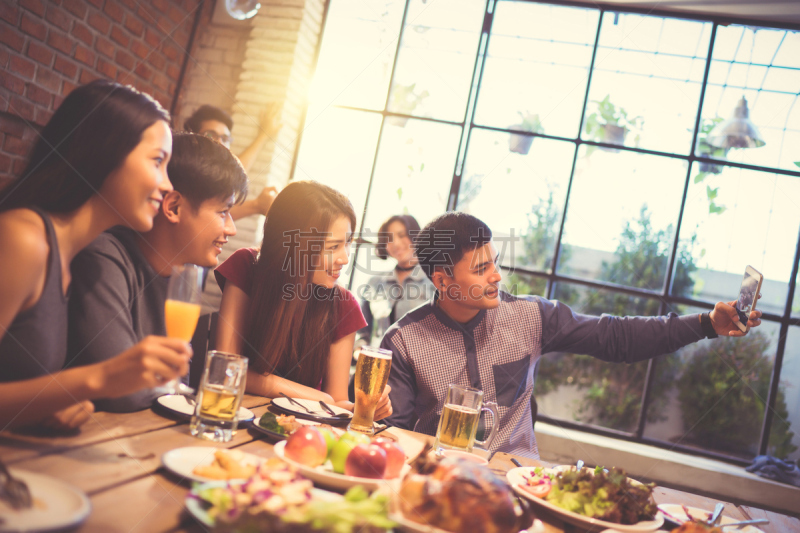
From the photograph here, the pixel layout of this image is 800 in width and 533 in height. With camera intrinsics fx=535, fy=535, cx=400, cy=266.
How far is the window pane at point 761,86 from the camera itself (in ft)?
12.3

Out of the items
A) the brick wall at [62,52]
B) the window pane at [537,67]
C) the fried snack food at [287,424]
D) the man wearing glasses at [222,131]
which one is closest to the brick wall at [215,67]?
the brick wall at [62,52]

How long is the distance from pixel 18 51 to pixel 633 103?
12.6 feet

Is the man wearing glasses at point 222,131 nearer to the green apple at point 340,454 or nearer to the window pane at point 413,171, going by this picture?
the window pane at point 413,171

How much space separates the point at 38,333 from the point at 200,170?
66 cm

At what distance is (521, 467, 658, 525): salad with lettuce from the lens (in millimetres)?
1028

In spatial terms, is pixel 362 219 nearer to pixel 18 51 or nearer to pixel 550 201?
pixel 550 201

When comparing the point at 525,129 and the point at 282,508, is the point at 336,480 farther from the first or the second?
the point at 525,129

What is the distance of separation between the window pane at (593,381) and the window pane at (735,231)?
1.45ft

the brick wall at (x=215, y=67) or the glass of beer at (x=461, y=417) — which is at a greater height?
the brick wall at (x=215, y=67)

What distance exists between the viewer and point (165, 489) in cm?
81

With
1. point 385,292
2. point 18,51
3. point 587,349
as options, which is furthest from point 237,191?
point 385,292

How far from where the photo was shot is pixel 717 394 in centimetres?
371

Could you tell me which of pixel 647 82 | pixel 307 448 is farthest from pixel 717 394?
pixel 307 448

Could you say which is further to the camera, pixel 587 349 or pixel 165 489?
pixel 587 349
